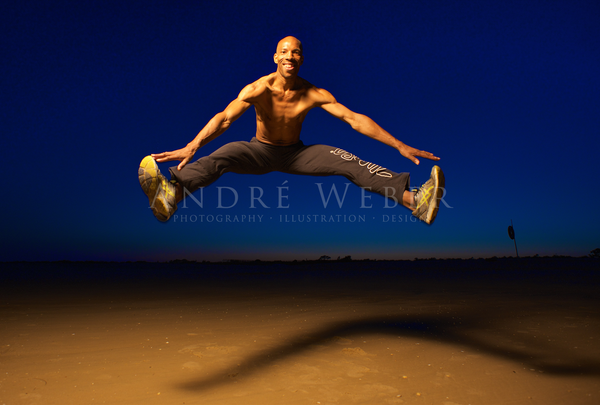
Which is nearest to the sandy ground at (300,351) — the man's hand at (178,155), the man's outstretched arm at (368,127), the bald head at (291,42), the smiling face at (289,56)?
the man's hand at (178,155)

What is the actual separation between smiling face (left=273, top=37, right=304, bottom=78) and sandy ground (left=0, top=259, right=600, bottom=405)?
294 cm

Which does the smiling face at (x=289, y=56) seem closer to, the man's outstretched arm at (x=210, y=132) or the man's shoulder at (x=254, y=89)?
the man's shoulder at (x=254, y=89)

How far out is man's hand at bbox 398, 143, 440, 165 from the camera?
345 centimetres

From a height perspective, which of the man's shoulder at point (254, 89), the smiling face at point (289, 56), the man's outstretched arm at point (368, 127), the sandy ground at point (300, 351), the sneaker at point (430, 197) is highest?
the smiling face at point (289, 56)

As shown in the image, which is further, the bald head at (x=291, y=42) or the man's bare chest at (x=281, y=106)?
the man's bare chest at (x=281, y=106)

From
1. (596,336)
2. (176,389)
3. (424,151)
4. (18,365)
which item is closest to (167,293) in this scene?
(18,365)

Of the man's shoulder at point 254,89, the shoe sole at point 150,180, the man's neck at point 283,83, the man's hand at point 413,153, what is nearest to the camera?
the shoe sole at point 150,180

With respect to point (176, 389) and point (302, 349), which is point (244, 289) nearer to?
point (302, 349)

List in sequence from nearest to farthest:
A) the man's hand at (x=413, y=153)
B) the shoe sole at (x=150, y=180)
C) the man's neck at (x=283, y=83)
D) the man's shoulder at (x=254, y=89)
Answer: the shoe sole at (x=150, y=180) < the man's hand at (x=413, y=153) < the man's shoulder at (x=254, y=89) < the man's neck at (x=283, y=83)

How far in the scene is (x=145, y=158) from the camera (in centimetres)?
298

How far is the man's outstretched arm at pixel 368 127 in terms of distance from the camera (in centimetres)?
351

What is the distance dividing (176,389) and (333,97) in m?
3.21

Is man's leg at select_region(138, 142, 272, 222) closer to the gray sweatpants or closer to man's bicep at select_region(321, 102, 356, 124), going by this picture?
the gray sweatpants

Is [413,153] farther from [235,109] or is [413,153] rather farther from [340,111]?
[235,109]
